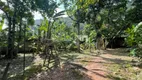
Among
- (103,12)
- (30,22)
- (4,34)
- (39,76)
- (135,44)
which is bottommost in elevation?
(39,76)

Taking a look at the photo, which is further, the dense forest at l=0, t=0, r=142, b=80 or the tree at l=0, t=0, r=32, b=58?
the tree at l=0, t=0, r=32, b=58

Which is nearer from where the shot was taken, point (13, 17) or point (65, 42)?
point (13, 17)

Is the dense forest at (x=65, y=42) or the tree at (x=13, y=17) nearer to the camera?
the dense forest at (x=65, y=42)

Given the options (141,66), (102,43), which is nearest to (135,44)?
(141,66)

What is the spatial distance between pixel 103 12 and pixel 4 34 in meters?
12.1

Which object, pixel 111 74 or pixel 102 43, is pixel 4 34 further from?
pixel 111 74

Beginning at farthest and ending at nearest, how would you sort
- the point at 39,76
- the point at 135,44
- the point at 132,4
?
the point at 132,4 < the point at 135,44 < the point at 39,76

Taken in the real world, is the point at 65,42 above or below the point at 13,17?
below

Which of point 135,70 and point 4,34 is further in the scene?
point 4,34

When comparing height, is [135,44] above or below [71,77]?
above

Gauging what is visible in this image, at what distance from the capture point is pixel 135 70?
762 cm

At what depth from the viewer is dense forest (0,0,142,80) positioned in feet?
26.3

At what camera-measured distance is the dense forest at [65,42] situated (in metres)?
8.02

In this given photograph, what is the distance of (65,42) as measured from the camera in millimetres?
17266
